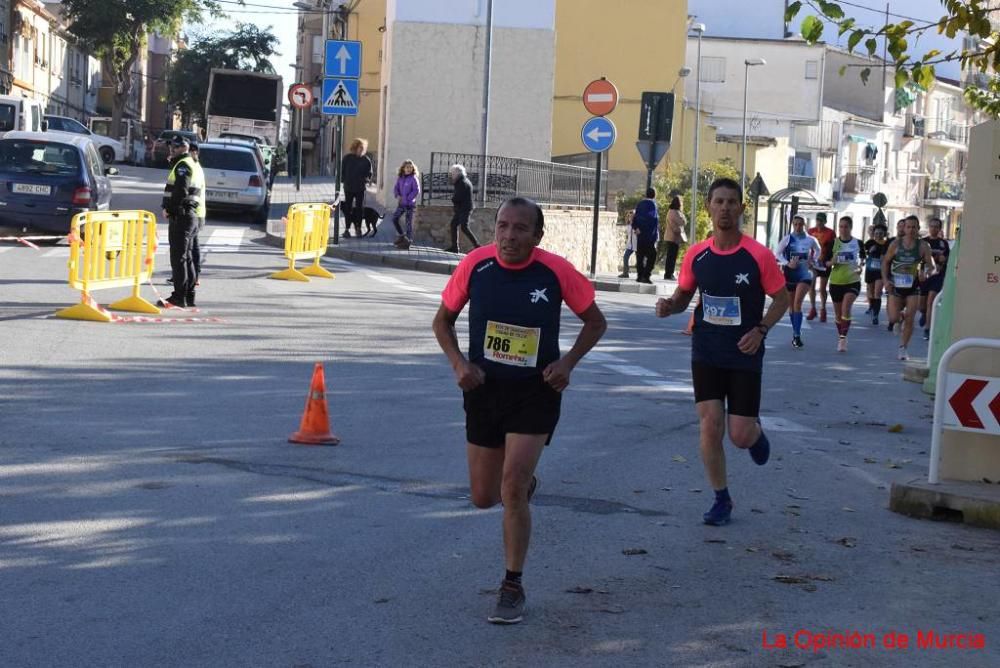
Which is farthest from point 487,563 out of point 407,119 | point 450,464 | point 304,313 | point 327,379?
point 407,119

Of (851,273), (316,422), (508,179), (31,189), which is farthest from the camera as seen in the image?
(508,179)

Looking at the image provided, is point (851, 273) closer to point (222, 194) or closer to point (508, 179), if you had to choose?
point (508, 179)

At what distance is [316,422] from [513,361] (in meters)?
3.56

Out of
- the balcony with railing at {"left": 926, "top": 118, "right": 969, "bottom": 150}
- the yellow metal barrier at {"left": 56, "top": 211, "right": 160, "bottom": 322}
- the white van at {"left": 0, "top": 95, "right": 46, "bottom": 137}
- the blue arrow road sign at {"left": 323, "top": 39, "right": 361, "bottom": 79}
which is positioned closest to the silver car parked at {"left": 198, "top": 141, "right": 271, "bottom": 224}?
the blue arrow road sign at {"left": 323, "top": 39, "right": 361, "bottom": 79}

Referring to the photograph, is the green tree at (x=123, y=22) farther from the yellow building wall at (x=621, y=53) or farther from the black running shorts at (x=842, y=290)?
the black running shorts at (x=842, y=290)

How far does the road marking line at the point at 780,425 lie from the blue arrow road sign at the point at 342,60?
52.7 ft

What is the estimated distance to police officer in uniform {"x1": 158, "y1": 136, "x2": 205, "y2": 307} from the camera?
15.5 metres

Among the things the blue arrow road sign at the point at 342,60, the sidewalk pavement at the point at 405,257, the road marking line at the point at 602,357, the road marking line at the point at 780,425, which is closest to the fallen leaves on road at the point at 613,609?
the road marking line at the point at 780,425

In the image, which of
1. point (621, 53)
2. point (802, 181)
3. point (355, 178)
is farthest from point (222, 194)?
point (802, 181)

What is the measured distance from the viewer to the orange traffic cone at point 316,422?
29.3 feet

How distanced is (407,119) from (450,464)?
31824mm

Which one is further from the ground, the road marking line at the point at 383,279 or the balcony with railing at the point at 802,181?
the balcony with railing at the point at 802,181

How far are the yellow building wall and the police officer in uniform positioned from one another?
1302 inches

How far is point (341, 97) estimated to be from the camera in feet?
85.1
